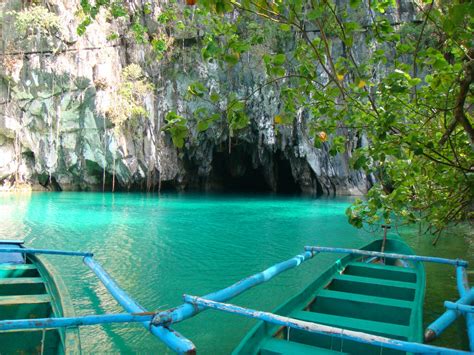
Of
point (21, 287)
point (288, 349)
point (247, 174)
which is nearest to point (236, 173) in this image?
point (247, 174)

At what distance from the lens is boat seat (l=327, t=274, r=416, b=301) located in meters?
4.13

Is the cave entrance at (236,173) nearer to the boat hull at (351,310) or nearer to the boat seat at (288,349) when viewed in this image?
the boat hull at (351,310)

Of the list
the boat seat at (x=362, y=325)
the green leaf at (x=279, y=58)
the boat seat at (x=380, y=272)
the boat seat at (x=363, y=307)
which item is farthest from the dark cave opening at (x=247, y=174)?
the green leaf at (x=279, y=58)

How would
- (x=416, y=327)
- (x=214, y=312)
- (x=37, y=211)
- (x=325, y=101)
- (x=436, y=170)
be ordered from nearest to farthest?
(x=416, y=327), (x=325, y=101), (x=436, y=170), (x=214, y=312), (x=37, y=211)

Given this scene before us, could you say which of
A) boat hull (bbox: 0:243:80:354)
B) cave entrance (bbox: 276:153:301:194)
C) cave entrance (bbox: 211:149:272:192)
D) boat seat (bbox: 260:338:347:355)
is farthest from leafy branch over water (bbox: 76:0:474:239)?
cave entrance (bbox: 276:153:301:194)

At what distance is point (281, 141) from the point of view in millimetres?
22188

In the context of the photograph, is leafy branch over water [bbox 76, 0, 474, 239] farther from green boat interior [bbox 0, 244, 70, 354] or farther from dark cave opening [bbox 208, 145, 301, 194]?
dark cave opening [bbox 208, 145, 301, 194]

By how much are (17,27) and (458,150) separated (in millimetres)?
21962

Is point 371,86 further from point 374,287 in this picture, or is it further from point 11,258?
point 11,258

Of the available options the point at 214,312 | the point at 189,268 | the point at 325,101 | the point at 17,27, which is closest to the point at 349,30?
the point at 325,101

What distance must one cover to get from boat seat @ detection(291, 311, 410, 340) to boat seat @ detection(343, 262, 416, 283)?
1602 mm

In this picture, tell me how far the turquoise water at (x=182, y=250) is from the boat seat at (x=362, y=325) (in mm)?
938

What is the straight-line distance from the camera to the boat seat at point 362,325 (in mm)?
2995

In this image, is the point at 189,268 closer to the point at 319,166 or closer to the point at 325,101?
the point at 325,101
